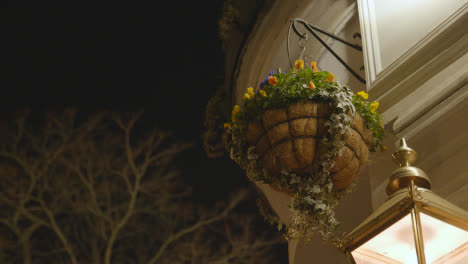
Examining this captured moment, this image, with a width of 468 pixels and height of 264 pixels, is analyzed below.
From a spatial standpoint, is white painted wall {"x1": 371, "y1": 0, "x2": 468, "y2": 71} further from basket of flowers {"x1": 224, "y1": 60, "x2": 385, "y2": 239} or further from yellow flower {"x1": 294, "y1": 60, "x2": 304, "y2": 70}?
yellow flower {"x1": 294, "y1": 60, "x2": 304, "y2": 70}

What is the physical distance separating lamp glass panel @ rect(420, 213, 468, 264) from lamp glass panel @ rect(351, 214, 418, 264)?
7cm

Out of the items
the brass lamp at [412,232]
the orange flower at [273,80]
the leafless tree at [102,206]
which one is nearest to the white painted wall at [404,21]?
the orange flower at [273,80]

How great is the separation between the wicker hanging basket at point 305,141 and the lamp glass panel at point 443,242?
1076 mm

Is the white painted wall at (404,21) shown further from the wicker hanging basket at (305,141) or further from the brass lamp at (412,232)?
the brass lamp at (412,232)

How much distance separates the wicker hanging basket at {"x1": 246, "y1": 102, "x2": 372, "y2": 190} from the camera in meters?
3.70

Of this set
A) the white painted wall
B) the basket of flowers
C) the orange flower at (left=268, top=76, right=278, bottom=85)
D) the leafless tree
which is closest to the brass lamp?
the basket of flowers

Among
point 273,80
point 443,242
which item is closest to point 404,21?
point 273,80

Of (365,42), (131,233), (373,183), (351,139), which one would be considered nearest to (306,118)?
(351,139)

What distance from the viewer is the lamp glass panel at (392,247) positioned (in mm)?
2672

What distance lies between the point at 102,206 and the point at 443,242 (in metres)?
10.4

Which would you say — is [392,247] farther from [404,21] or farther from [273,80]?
[404,21]

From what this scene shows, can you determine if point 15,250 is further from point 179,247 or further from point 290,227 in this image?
point 290,227

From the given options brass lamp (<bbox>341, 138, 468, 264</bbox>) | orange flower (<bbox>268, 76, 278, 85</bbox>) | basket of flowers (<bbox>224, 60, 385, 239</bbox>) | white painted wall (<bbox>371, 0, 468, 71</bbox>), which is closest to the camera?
brass lamp (<bbox>341, 138, 468, 264</bbox>)

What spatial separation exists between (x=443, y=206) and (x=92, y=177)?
10.7 metres
